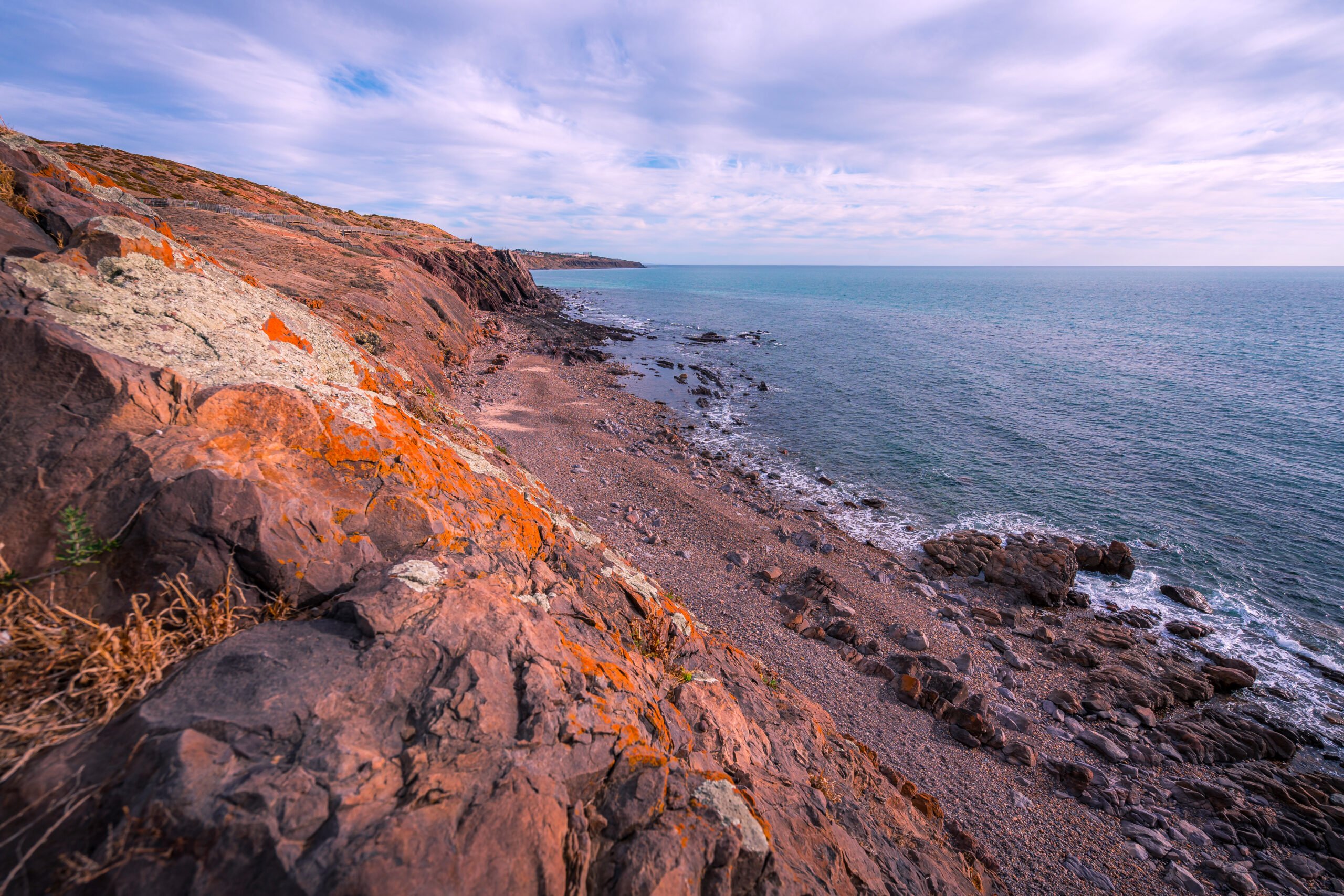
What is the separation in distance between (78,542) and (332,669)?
2.30 m

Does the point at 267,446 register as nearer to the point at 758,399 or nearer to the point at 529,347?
the point at 758,399

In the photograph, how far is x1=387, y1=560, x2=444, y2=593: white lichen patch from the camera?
5.11 metres

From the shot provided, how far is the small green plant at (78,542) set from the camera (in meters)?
4.07

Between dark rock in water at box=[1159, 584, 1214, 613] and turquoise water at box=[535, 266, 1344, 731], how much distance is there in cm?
38

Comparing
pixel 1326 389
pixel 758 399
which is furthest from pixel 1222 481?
pixel 1326 389

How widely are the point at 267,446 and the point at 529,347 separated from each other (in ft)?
153

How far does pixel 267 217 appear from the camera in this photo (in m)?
42.9

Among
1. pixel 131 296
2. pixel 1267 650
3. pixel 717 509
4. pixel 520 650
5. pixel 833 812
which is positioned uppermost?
pixel 131 296

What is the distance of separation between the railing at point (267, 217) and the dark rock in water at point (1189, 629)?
4728cm

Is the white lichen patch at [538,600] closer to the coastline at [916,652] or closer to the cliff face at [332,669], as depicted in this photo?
the cliff face at [332,669]

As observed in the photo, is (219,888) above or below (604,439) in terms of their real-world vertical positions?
above

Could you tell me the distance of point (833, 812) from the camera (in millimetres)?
6680

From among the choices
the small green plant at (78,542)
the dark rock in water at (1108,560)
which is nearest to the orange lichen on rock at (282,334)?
the small green plant at (78,542)

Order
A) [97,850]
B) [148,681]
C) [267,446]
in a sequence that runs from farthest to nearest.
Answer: [267,446], [148,681], [97,850]
